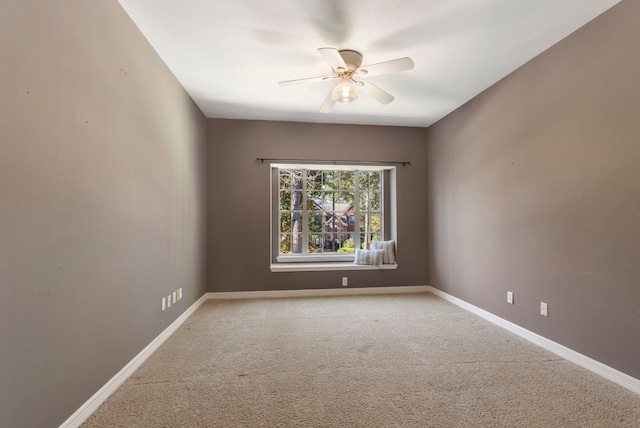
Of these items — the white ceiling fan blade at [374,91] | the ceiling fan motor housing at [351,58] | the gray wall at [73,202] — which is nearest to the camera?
the gray wall at [73,202]

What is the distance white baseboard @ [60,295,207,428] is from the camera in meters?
1.53

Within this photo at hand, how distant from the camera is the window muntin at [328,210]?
14.6 ft

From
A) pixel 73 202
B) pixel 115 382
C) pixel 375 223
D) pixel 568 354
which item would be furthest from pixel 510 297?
pixel 73 202

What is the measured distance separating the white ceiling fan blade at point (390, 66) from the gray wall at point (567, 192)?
1.33 m

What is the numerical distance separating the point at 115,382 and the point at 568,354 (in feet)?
11.0

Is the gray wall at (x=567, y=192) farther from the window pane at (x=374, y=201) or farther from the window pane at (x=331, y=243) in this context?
the window pane at (x=331, y=243)

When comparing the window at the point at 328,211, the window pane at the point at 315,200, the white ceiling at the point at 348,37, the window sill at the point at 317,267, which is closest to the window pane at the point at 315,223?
the window at the point at 328,211

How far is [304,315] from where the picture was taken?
10.8ft

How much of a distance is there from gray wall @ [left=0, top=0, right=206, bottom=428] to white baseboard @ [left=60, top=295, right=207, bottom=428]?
50 mm

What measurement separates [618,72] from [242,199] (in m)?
3.90

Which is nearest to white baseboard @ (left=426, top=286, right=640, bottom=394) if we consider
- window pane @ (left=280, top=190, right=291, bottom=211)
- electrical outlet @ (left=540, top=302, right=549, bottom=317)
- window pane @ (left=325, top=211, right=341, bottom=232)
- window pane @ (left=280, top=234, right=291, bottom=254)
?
electrical outlet @ (left=540, top=302, right=549, bottom=317)

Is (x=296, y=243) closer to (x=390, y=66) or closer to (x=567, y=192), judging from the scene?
(x=390, y=66)

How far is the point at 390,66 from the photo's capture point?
2.21 metres

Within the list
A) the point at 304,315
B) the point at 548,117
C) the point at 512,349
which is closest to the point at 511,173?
the point at 548,117
